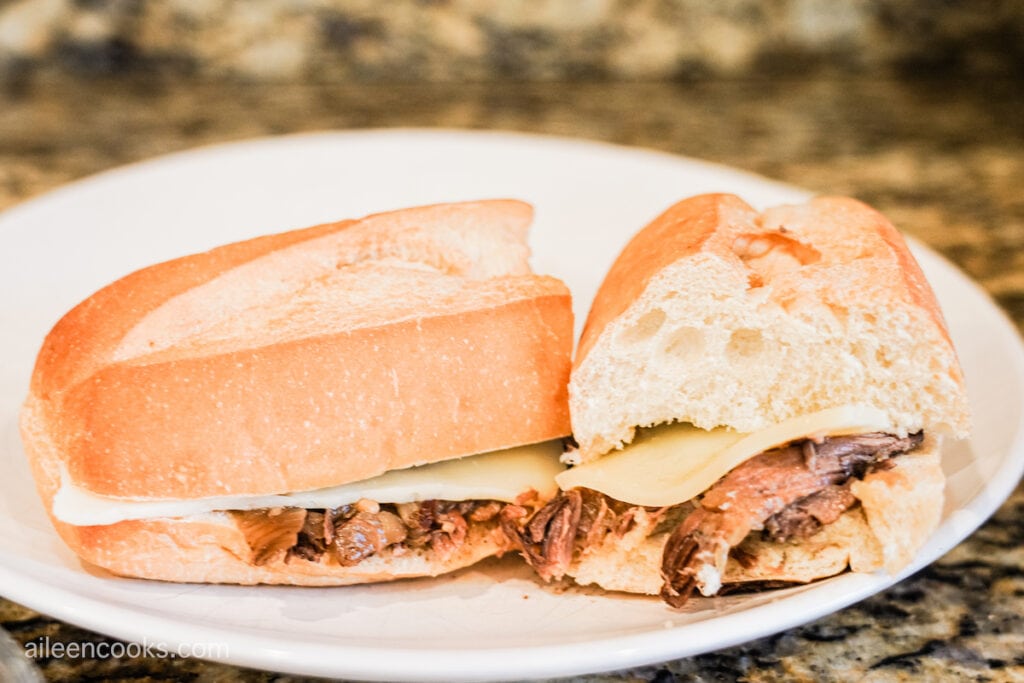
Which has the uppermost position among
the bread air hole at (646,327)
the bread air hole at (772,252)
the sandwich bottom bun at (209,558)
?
the bread air hole at (772,252)

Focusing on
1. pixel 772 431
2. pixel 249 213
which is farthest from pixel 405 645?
pixel 249 213

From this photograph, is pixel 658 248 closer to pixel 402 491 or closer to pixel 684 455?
pixel 684 455

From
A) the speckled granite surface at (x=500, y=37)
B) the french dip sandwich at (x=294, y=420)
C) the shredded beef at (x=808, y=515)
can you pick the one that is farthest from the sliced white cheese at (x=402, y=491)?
the speckled granite surface at (x=500, y=37)

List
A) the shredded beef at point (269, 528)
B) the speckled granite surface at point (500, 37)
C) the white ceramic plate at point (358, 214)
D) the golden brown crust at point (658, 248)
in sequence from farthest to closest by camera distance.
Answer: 1. the speckled granite surface at point (500, 37)
2. the golden brown crust at point (658, 248)
3. the shredded beef at point (269, 528)
4. the white ceramic plate at point (358, 214)

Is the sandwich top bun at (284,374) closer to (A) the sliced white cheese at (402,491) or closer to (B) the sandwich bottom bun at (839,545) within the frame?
(A) the sliced white cheese at (402,491)

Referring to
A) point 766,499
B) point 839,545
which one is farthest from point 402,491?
point 839,545

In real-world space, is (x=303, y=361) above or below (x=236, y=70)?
below

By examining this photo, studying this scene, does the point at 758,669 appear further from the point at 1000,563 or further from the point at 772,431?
the point at 1000,563
